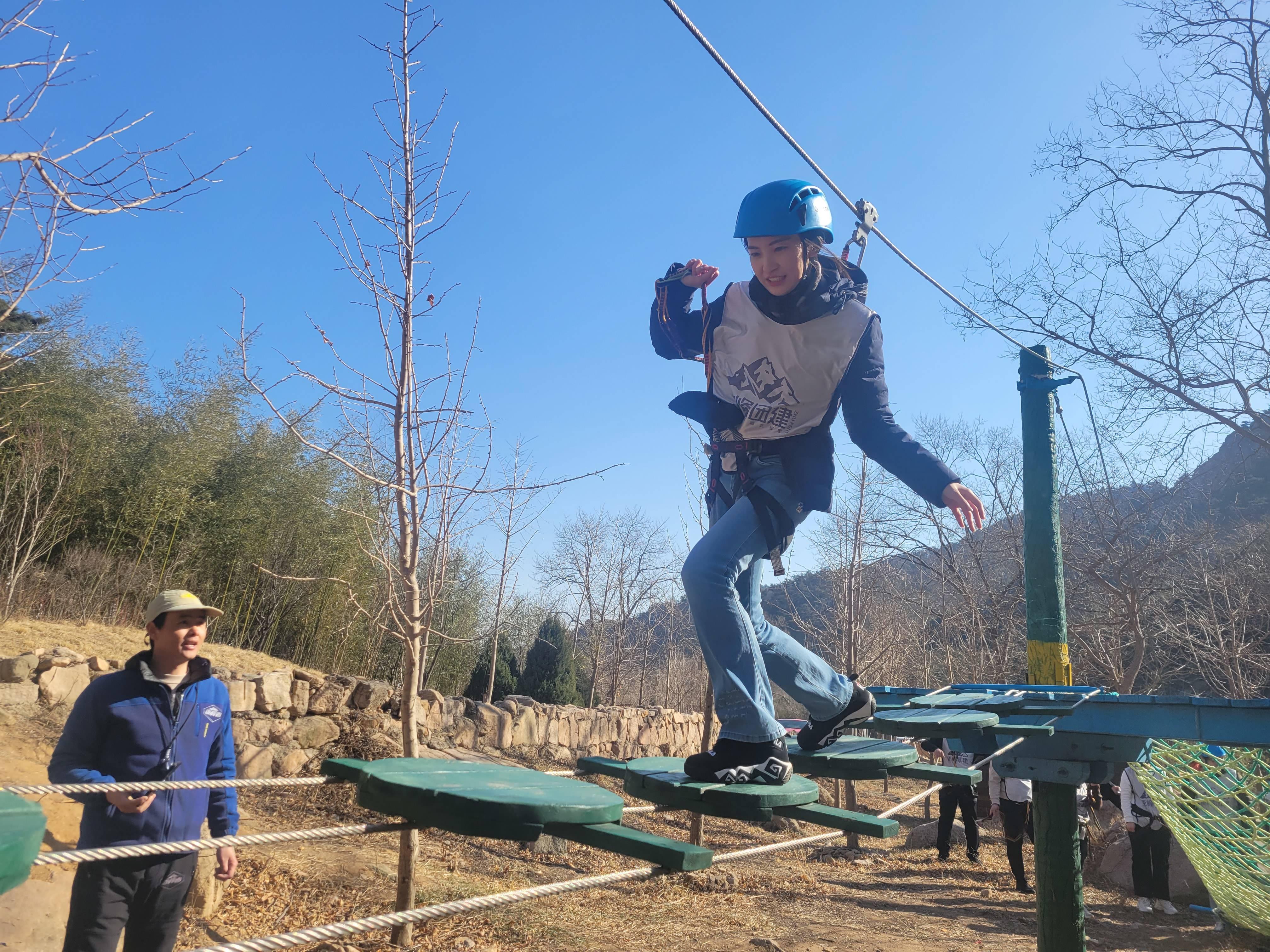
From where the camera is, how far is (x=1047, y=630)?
4625 mm

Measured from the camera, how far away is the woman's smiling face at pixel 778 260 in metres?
2.13

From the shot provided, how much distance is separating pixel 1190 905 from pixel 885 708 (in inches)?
358

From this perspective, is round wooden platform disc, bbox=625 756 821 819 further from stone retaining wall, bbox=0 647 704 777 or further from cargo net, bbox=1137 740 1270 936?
stone retaining wall, bbox=0 647 704 777

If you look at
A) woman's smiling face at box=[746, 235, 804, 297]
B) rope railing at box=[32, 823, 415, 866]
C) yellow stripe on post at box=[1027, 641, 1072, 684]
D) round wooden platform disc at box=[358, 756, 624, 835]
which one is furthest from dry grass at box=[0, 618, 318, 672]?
woman's smiling face at box=[746, 235, 804, 297]

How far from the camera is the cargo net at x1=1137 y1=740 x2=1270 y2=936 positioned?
5336 millimetres

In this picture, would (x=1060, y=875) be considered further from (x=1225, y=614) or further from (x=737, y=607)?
(x=1225, y=614)

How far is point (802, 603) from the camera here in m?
38.9

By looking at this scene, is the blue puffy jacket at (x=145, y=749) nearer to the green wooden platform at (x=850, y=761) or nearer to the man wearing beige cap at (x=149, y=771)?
the man wearing beige cap at (x=149, y=771)

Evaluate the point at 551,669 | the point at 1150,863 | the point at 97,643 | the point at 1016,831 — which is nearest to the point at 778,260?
the point at 1016,831

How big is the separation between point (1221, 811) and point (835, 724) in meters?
5.46

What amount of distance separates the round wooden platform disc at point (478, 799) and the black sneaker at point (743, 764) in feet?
0.70

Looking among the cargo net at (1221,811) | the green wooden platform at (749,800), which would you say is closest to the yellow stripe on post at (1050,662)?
the cargo net at (1221,811)

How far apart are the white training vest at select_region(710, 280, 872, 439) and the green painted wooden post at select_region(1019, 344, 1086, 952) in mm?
2999

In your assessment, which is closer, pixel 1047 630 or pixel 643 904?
pixel 1047 630
